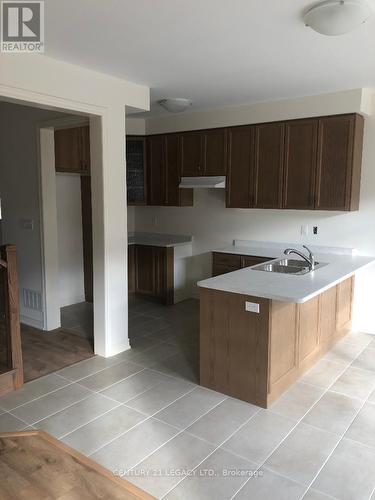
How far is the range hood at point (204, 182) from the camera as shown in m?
4.89

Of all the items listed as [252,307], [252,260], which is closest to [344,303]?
[252,260]

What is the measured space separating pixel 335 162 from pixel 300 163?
36 cm

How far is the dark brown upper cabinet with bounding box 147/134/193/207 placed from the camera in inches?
211

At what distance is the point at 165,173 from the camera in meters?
5.45

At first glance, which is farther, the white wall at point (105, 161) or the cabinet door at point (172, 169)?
the cabinet door at point (172, 169)

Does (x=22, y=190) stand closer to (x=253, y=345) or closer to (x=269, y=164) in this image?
(x=269, y=164)

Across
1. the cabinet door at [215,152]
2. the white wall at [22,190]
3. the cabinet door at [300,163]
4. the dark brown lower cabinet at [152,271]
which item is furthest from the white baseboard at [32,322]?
the cabinet door at [300,163]

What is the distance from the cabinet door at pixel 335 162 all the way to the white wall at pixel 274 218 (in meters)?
0.15

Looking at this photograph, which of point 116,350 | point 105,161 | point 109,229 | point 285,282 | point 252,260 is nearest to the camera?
point 285,282

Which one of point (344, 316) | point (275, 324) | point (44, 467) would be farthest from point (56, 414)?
point (344, 316)

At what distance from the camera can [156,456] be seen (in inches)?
94.7

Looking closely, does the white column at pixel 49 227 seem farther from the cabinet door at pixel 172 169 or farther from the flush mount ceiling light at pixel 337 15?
the flush mount ceiling light at pixel 337 15

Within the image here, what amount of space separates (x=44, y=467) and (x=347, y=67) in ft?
11.6

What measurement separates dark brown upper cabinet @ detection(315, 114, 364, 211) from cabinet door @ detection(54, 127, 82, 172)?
8.84ft
